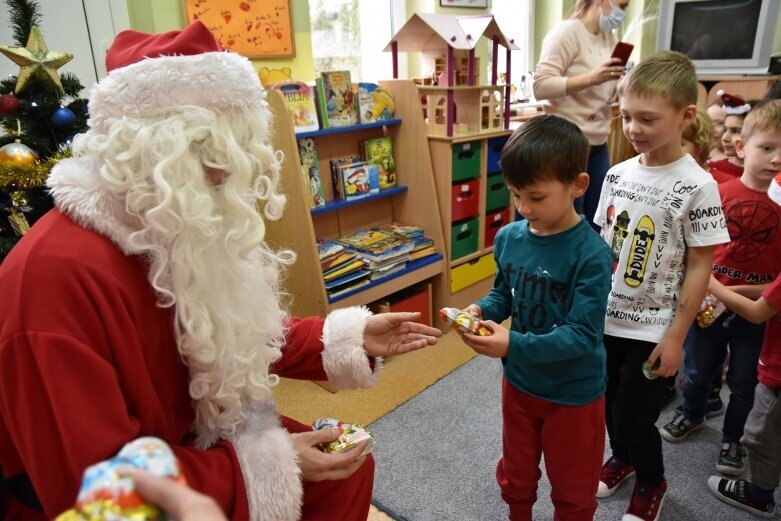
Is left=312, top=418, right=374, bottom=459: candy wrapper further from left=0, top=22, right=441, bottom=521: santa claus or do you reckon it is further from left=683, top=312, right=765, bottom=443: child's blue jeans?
left=683, top=312, right=765, bottom=443: child's blue jeans

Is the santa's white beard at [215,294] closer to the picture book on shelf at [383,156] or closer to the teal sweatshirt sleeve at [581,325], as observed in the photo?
the teal sweatshirt sleeve at [581,325]

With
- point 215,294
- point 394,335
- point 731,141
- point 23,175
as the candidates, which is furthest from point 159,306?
point 731,141

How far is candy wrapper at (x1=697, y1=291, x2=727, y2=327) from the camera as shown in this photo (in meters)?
1.64

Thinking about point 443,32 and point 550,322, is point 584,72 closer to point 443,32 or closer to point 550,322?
point 443,32

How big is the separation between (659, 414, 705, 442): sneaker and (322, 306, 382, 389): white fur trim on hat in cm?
132

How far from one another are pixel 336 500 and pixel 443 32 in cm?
224

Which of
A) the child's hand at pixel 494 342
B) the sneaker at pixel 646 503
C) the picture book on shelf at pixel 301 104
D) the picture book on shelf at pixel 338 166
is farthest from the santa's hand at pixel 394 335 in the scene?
the picture book on shelf at pixel 338 166

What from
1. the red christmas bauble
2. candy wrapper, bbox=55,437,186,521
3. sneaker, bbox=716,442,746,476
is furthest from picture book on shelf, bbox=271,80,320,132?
sneaker, bbox=716,442,746,476

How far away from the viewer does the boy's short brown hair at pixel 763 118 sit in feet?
5.08

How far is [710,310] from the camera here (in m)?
1.64

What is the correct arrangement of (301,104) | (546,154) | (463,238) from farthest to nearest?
(463,238), (301,104), (546,154)

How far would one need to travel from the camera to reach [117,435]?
817mm

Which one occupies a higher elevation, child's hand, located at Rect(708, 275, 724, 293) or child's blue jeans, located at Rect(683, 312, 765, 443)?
child's hand, located at Rect(708, 275, 724, 293)

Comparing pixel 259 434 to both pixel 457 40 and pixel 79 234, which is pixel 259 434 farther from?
pixel 457 40
